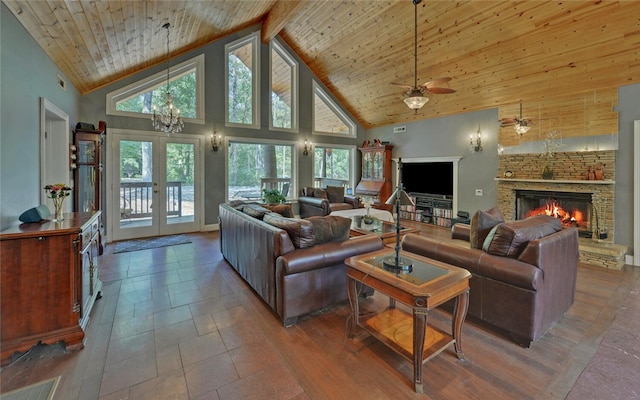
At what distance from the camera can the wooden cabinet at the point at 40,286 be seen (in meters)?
2.00

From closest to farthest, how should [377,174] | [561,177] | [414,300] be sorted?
1. [414,300]
2. [561,177]
3. [377,174]

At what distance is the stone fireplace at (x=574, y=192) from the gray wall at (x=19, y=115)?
23.5 feet

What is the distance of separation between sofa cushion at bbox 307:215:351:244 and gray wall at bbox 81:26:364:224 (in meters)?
4.57

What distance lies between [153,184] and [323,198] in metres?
3.76

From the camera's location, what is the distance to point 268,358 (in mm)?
2102

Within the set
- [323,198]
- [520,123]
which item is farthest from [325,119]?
[520,123]

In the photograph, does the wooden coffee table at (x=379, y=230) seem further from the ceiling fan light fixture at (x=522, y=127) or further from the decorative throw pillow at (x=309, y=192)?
the ceiling fan light fixture at (x=522, y=127)

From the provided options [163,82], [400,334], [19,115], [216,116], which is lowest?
[400,334]

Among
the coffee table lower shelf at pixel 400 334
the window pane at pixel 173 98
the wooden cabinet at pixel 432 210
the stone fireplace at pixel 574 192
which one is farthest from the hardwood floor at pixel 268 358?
the window pane at pixel 173 98

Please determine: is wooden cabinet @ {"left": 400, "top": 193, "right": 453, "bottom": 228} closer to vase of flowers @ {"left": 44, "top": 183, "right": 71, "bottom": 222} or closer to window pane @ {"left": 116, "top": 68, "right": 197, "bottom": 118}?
window pane @ {"left": 116, "top": 68, "right": 197, "bottom": 118}

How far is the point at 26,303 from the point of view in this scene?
2.06 metres

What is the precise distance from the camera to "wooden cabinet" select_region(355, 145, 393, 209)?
8234mm

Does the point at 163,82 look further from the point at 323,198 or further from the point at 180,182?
the point at 323,198

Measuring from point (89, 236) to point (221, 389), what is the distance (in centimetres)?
195
